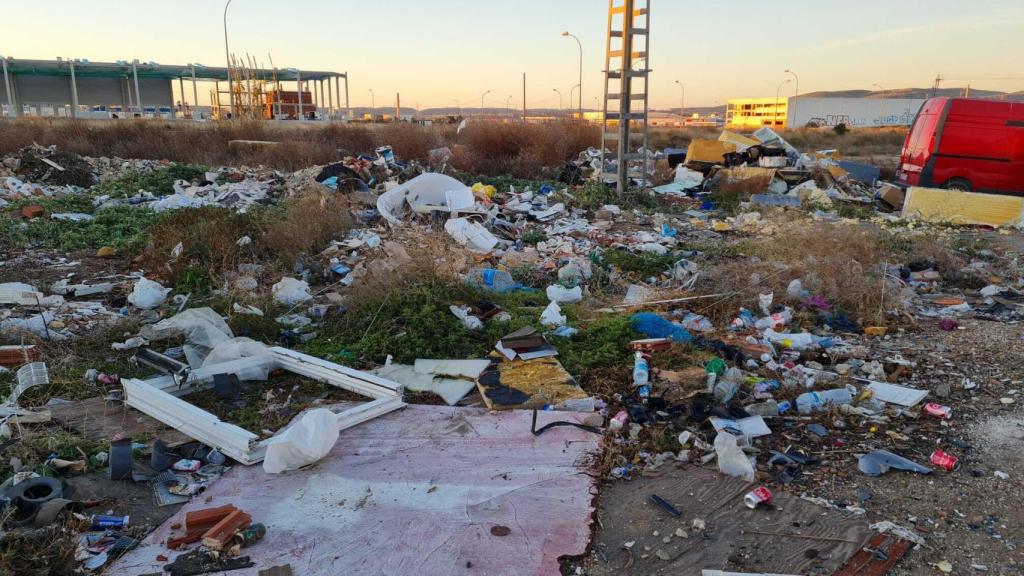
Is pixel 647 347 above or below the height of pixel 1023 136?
below

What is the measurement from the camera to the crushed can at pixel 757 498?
9.48 feet

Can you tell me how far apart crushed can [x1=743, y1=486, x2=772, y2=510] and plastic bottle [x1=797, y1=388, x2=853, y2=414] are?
1.07 meters

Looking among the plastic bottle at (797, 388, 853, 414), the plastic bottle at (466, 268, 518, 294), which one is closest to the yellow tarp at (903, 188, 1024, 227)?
the plastic bottle at (466, 268, 518, 294)

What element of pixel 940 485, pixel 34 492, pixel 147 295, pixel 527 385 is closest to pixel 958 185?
pixel 940 485

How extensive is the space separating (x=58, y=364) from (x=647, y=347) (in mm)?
4063

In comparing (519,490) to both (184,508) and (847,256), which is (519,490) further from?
(847,256)

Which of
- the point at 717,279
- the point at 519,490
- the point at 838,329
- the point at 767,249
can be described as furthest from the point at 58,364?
the point at 767,249

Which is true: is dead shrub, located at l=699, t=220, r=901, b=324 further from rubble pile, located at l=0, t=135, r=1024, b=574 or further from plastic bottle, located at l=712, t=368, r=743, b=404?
plastic bottle, located at l=712, t=368, r=743, b=404

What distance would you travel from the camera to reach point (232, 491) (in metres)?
3.04

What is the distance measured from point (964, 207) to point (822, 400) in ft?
28.6

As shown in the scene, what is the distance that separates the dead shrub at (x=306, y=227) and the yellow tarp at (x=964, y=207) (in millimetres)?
9140

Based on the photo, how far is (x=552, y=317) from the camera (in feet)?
17.3

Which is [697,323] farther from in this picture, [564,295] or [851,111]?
[851,111]

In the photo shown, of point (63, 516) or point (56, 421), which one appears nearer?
point (63, 516)
